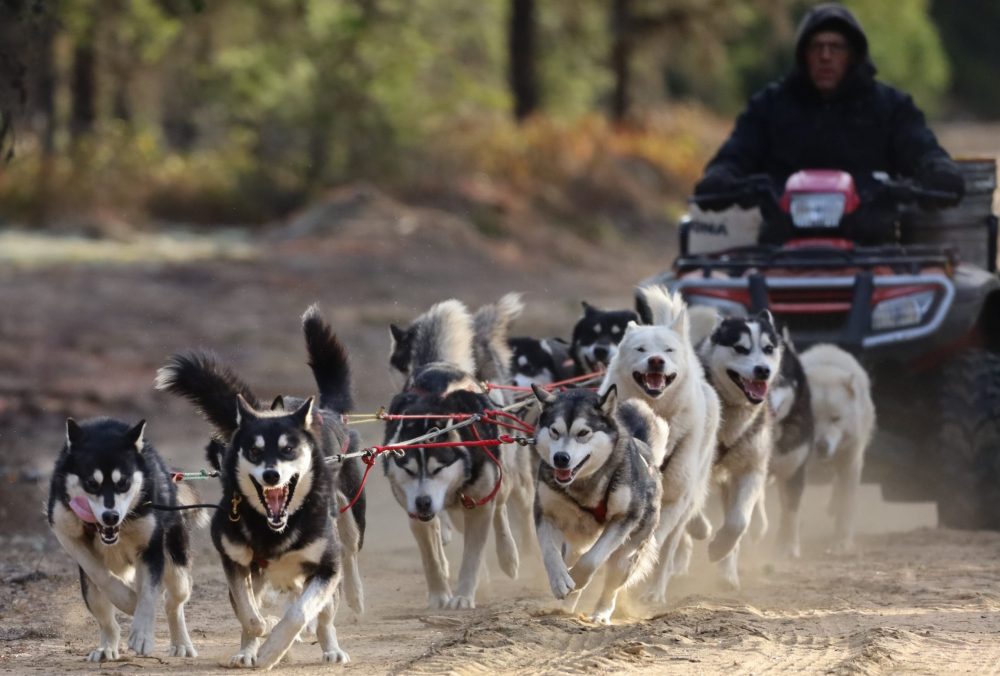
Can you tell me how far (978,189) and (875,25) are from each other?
4832cm

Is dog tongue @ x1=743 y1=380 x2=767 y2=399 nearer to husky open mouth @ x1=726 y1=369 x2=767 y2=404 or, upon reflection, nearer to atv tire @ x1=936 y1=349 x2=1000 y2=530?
husky open mouth @ x1=726 y1=369 x2=767 y2=404

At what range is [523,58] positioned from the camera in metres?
34.1

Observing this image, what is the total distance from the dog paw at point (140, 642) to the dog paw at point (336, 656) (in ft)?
2.33

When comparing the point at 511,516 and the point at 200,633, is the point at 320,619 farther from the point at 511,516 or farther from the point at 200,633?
the point at 511,516

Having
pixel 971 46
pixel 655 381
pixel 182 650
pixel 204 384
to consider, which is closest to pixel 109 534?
pixel 182 650

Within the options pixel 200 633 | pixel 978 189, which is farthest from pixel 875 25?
pixel 200 633

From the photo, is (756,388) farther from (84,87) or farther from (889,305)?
(84,87)

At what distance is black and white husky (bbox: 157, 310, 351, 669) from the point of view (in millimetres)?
6395

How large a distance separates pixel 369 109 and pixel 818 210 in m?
19.5

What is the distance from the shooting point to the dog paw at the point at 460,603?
321 inches

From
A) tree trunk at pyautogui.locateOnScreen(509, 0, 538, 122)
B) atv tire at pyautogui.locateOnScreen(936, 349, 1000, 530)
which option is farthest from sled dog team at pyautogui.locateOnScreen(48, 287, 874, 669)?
tree trunk at pyautogui.locateOnScreen(509, 0, 538, 122)

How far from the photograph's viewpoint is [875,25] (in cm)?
5712

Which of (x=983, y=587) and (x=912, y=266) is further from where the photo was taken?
→ (x=912, y=266)

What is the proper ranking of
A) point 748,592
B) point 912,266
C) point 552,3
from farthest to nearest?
point 552,3 < point 912,266 < point 748,592
